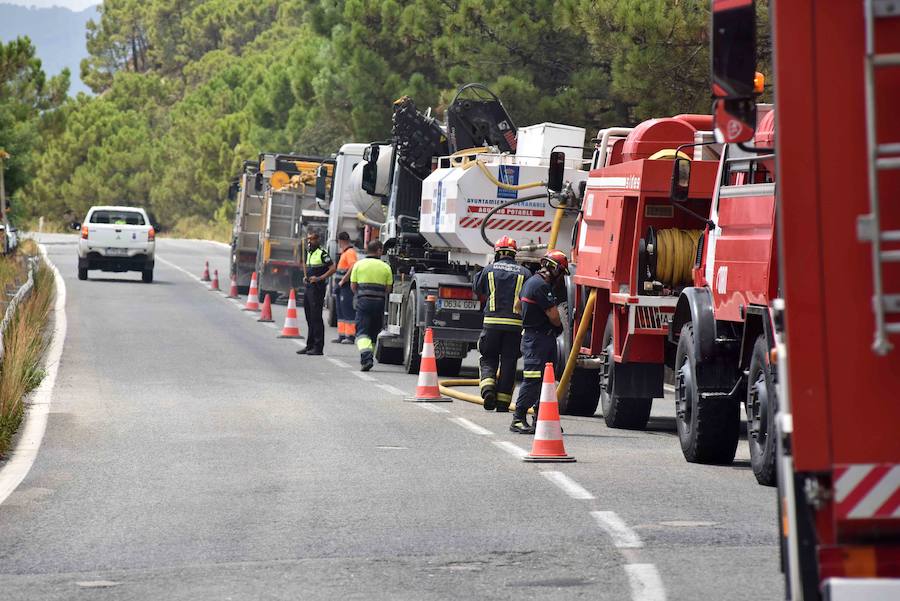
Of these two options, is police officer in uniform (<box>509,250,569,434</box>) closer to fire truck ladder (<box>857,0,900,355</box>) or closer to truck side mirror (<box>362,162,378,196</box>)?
fire truck ladder (<box>857,0,900,355</box>)

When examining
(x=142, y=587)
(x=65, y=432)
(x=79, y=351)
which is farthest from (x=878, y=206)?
(x=79, y=351)

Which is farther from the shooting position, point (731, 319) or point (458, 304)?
point (458, 304)

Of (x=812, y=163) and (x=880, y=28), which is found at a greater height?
(x=880, y=28)

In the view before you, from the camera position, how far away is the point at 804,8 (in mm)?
5090

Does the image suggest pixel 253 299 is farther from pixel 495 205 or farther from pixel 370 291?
pixel 495 205

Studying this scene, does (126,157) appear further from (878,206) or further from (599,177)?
(878,206)

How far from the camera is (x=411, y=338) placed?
68.5 ft

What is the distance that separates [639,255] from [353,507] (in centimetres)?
501

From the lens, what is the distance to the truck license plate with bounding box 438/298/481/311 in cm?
2005

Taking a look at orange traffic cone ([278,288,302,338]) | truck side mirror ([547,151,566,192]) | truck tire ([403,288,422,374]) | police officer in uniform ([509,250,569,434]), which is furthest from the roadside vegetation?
truck side mirror ([547,151,566,192])

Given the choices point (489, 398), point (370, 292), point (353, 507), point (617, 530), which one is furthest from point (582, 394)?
point (617, 530)

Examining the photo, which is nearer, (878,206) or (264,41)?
(878,206)

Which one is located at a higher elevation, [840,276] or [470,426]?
[840,276]

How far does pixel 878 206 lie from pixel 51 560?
5.27 meters
